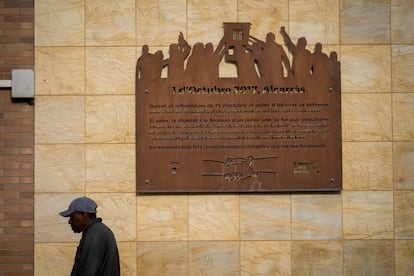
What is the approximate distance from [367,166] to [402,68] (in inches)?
39.7

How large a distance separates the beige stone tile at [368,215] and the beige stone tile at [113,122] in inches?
85.3

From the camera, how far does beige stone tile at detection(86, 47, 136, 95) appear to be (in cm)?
687

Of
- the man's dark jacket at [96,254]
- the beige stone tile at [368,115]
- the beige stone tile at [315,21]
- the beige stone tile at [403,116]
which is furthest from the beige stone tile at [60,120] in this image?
the beige stone tile at [403,116]

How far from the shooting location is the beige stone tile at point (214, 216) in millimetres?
6793

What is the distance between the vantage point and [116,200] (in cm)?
681

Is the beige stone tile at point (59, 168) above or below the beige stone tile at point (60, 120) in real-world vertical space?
below

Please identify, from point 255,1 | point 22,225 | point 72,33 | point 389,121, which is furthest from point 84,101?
point 389,121

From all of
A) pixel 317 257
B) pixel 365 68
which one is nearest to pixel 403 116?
pixel 365 68

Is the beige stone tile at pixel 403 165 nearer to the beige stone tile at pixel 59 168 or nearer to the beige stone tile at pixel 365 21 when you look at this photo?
the beige stone tile at pixel 365 21

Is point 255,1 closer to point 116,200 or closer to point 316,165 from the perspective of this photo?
point 316,165

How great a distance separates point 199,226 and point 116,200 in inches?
32.7

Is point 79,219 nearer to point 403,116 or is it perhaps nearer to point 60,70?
point 60,70

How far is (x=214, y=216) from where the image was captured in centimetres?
681

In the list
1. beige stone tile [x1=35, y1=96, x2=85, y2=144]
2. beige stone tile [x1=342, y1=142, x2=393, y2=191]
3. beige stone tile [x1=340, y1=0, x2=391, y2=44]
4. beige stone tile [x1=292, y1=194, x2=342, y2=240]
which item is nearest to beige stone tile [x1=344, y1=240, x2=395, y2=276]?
beige stone tile [x1=292, y1=194, x2=342, y2=240]
